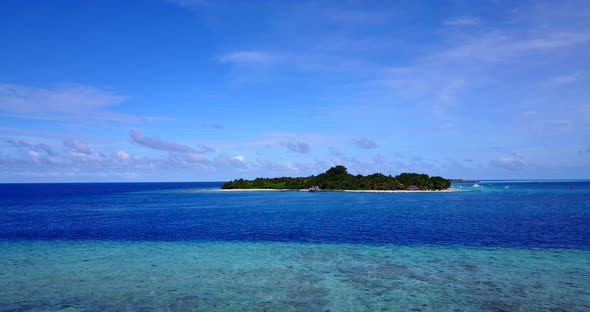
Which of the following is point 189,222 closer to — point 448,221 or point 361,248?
point 361,248

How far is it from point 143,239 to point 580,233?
51.3 m

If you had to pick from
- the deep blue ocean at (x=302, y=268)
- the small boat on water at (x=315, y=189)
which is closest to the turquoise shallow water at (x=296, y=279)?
the deep blue ocean at (x=302, y=268)

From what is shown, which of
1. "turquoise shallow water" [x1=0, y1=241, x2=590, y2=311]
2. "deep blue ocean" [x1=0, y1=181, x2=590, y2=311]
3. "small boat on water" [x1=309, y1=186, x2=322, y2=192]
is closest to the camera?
"turquoise shallow water" [x1=0, y1=241, x2=590, y2=311]

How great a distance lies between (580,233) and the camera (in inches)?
1869

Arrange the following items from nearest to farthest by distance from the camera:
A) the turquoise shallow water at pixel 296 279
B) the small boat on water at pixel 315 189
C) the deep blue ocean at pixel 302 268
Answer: the turquoise shallow water at pixel 296 279, the deep blue ocean at pixel 302 268, the small boat on water at pixel 315 189

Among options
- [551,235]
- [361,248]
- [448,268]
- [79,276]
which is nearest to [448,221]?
[551,235]

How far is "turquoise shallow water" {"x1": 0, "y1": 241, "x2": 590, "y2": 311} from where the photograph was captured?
22.4 meters

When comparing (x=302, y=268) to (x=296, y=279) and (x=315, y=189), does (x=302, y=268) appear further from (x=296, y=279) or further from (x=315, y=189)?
(x=315, y=189)

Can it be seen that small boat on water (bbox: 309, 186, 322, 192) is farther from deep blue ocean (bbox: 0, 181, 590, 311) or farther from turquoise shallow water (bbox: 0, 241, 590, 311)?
turquoise shallow water (bbox: 0, 241, 590, 311)

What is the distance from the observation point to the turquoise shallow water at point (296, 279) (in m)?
22.4

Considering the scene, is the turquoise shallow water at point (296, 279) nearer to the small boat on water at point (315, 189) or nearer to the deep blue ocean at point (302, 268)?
the deep blue ocean at point (302, 268)

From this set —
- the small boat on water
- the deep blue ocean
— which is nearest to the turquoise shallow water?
the deep blue ocean

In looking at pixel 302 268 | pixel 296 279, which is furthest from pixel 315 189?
pixel 296 279

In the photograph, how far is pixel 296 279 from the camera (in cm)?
2755
